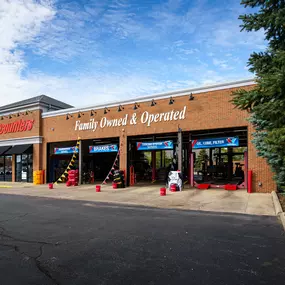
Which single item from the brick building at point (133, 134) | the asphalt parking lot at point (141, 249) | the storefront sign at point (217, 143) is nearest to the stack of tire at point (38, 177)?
the brick building at point (133, 134)

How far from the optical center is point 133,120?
2020 cm

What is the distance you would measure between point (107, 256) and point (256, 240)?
342 centimetres

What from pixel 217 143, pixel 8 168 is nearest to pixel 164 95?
pixel 217 143

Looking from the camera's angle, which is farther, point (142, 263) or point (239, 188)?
point (239, 188)

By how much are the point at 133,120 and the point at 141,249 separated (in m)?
14.8

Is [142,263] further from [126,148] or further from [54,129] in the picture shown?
[54,129]

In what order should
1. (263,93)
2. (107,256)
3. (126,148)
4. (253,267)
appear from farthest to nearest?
(126,148)
(263,93)
(107,256)
(253,267)

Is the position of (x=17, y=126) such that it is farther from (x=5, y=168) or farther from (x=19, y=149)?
(x=5, y=168)

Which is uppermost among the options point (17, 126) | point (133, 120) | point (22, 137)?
point (17, 126)

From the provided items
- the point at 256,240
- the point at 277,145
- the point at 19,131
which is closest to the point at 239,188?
the point at 256,240

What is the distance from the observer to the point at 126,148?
66.9 ft

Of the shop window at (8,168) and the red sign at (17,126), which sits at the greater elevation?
the red sign at (17,126)

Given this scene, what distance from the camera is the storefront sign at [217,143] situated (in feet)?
54.9

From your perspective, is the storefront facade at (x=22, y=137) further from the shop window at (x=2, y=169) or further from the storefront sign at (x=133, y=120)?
the storefront sign at (x=133, y=120)
